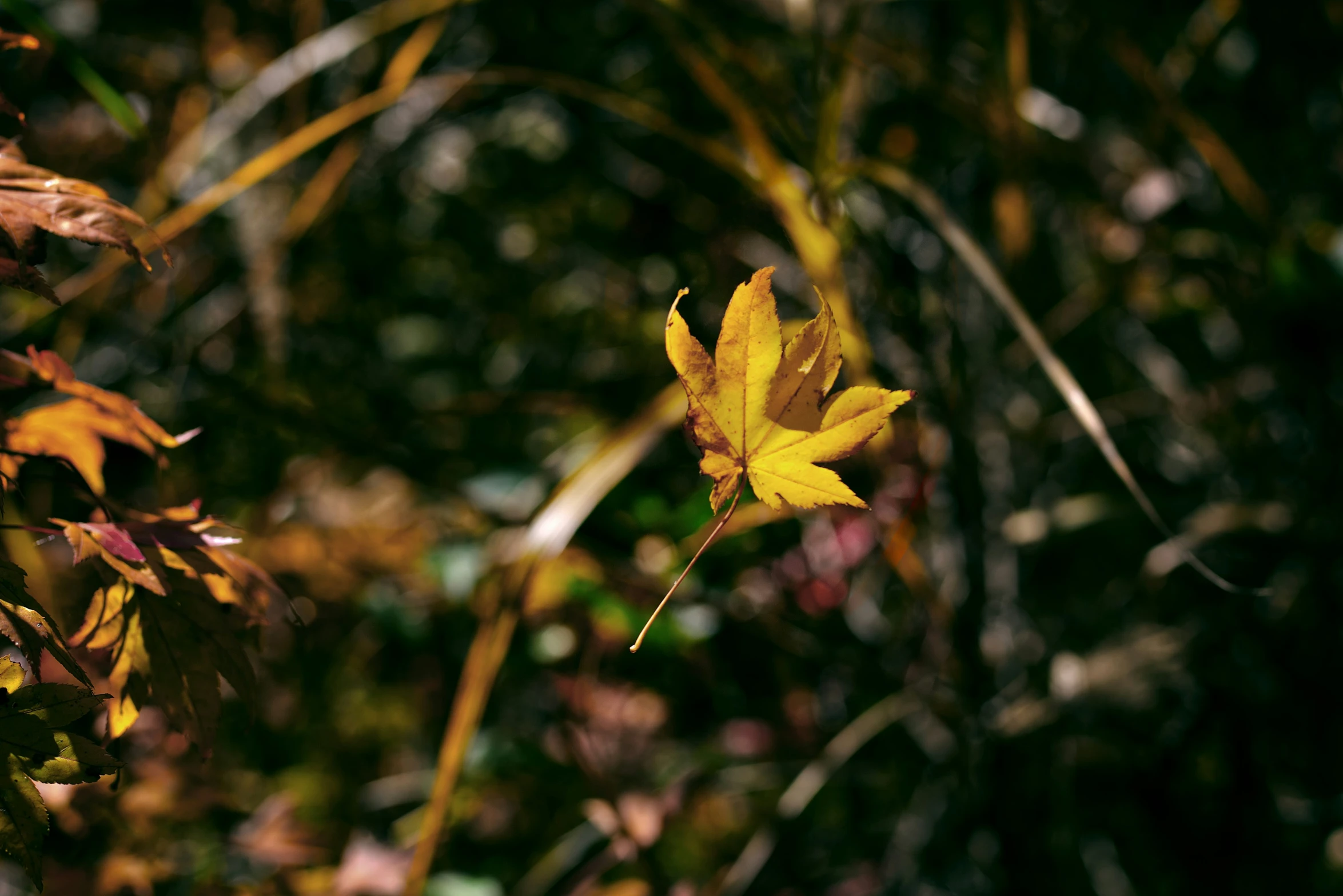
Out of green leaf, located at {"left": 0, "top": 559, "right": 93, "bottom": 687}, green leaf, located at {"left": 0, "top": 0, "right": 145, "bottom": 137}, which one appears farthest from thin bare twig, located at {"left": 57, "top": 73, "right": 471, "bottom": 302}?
green leaf, located at {"left": 0, "top": 559, "right": 93, "bottom": 687}

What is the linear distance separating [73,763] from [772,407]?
0.26 meters

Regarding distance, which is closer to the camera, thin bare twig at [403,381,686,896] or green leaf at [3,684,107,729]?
green leaf at [3,684,107,729]

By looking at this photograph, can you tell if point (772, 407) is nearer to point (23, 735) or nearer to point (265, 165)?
point (23, 735)

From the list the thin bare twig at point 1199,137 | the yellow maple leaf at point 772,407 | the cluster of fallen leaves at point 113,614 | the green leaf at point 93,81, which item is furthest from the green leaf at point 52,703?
the thin bare twig at point 1199,137

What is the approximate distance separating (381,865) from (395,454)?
33 centimetres

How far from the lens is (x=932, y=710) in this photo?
679 mm

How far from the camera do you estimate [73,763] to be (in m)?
0.28

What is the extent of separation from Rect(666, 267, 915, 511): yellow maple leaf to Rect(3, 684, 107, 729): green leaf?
0.22 m

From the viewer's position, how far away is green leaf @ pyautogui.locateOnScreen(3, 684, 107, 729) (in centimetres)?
28

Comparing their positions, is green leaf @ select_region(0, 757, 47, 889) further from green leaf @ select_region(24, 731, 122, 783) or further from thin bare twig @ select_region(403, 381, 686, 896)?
thin bare twig @ select_region(403, 381, 686, 896)

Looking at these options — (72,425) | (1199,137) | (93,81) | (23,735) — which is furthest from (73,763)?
(1199,137)

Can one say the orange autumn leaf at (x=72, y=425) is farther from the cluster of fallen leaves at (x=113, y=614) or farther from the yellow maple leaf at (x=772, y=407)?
the yellow maple leaf at (x=772, y=407)

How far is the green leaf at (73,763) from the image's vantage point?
28cm

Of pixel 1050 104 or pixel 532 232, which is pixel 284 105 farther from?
pixel 1050 104
